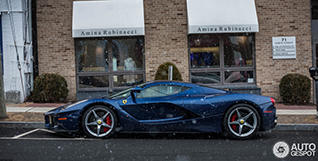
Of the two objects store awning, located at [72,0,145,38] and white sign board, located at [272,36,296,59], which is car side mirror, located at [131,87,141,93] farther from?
white sign board, located at [272,36,296,59]

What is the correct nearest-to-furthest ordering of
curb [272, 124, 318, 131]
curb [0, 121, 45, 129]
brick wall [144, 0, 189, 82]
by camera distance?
curb [272, 124, 318, 131] < curb [0, 121, 45, 129] < brick wall [144, 0, 189, 82]

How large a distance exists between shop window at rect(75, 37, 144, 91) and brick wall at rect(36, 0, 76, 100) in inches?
13.5

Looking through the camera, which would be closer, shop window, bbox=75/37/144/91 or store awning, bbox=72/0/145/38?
store awning, bbox=72/0/145/38

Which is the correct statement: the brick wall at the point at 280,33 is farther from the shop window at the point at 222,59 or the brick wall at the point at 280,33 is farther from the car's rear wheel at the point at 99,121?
the car's rear wheel at the point at 99,121

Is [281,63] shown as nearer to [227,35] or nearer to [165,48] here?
[227,35]

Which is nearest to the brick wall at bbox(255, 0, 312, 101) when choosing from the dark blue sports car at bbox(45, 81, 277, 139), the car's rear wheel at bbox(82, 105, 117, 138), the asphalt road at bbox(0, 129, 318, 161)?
the asphalt road at bbox(0, 129, 318, 161)

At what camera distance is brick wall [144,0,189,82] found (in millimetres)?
12289

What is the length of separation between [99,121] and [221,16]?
7.27 metres

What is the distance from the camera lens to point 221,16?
1172cm

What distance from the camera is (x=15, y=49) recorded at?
39.4ft

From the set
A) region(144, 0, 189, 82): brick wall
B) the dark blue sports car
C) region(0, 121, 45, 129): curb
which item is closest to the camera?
the dark blue sports car

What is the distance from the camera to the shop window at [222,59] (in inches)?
491

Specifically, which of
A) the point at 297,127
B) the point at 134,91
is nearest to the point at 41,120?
the point at 134,91

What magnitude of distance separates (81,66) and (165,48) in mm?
3383
